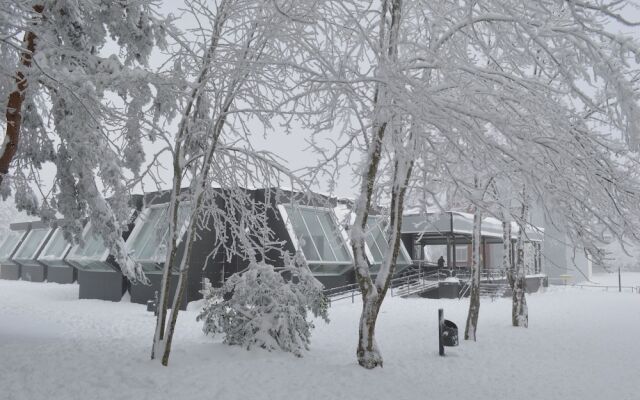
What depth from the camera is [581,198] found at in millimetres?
7062

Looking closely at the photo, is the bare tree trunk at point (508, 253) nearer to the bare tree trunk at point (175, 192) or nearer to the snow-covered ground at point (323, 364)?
the snow-covered ground at point (323, 364)

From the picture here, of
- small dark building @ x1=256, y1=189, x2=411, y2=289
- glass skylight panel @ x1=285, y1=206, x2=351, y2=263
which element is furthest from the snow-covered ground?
glass skylight panel @ x1=285, y1=206, x2=351, y2=263

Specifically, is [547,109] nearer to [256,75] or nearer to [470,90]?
[470,90]

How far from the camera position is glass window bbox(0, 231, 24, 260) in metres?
32.1

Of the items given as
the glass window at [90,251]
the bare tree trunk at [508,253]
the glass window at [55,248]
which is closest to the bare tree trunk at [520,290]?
the bare tree trunk at [508,253]

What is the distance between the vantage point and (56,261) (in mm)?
25297

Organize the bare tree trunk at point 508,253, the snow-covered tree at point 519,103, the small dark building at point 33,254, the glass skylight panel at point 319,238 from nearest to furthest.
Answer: the snow-covered tree at point 519,103
the bare tree trunk at point 508,253
the glass skylight panel at point 319,238
the small dark building at point 33,254

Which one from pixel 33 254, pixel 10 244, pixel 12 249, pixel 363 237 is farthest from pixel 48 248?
pixel 363 237

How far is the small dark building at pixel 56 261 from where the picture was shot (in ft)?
83.8

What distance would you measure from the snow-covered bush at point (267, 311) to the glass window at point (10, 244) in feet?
89.1

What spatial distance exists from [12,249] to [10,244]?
180 centimetres

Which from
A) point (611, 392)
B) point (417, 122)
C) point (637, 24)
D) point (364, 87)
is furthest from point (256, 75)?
point (611, 392)

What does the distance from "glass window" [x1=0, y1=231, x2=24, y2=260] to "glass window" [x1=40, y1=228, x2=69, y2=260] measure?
6.00 metres

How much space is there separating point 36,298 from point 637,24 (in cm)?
2230
